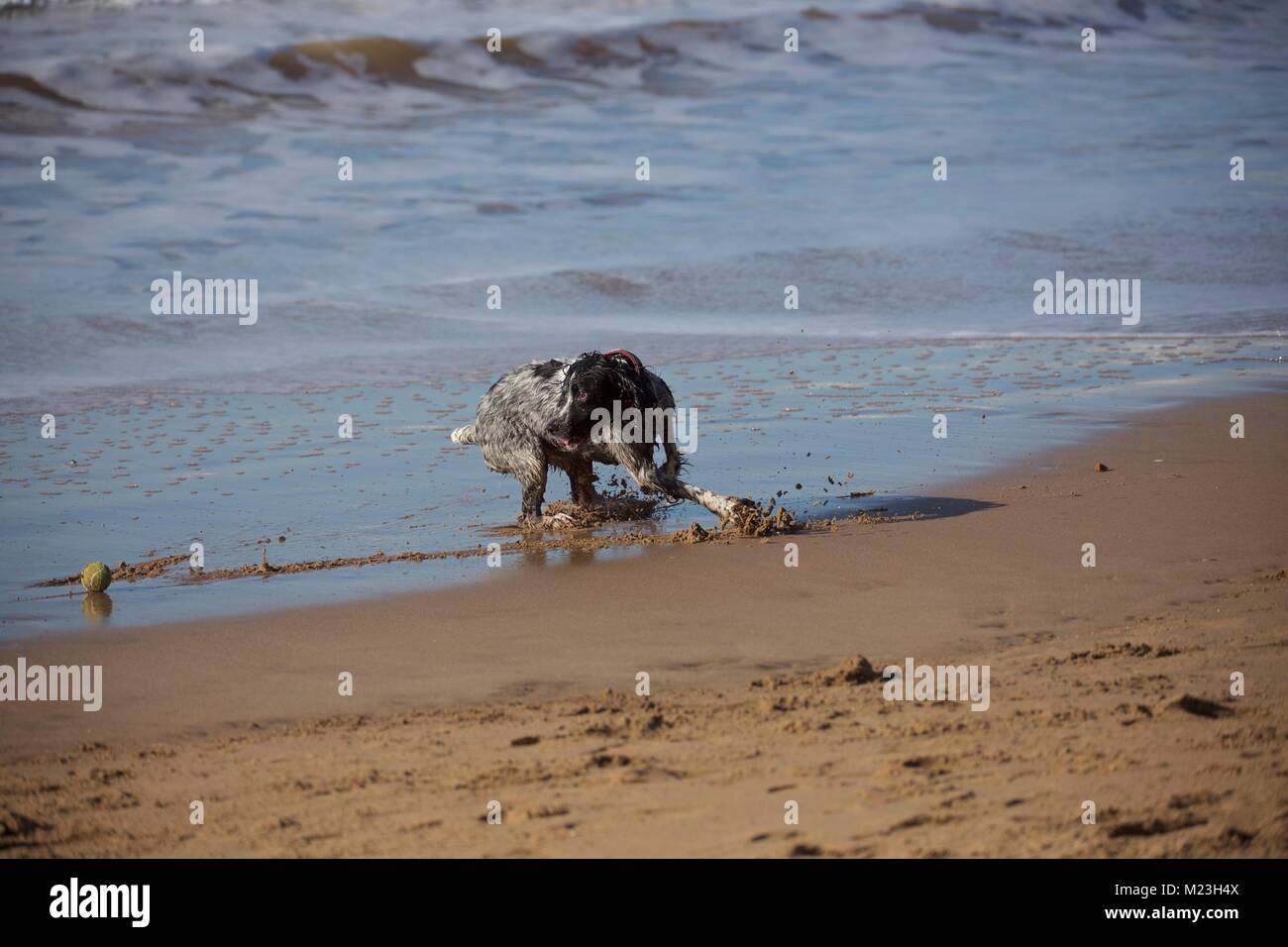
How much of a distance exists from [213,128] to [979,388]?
20409 millimetres

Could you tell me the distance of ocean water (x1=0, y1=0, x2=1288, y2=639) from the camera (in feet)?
31.5

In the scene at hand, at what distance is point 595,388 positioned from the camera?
27.0 ft

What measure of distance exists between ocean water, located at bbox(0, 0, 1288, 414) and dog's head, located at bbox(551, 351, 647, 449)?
5710 mm

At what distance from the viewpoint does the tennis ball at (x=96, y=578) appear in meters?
7.20

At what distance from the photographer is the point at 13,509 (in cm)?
902

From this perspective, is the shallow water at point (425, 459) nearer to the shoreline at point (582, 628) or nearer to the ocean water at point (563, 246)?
the ocean water at point (563, 246)

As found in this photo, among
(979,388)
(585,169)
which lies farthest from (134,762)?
(585,169)

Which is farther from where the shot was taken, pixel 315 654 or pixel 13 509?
pixel 13 509

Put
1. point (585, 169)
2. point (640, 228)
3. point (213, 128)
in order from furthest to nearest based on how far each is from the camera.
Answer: point (213, 128) → point (585, 169) → point (640, 228)

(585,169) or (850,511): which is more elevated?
(585,169)

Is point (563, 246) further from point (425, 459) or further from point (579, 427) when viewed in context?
point (579, 427)

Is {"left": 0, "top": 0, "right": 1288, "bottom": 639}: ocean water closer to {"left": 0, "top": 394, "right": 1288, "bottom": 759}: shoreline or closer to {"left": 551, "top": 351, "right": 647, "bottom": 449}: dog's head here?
{"left": 0, "top": 394, "right": 1288, "bottom": 759}: shoreline

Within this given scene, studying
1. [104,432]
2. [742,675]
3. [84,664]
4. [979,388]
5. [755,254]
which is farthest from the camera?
[755,254]

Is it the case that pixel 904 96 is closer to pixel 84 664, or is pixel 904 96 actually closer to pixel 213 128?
pixel 213 128
